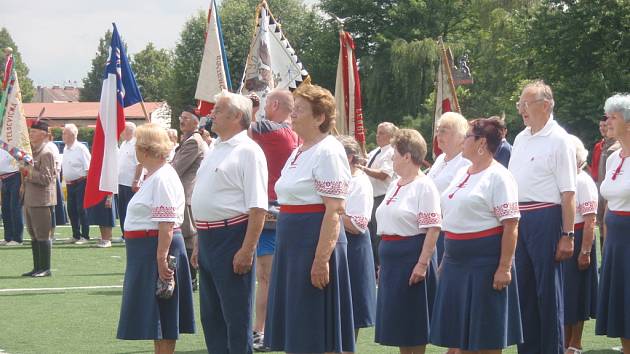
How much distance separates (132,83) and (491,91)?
139 feet

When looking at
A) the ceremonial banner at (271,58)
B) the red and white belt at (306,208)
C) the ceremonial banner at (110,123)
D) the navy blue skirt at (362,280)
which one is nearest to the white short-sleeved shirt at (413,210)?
the navy blue skirt at (362,280)

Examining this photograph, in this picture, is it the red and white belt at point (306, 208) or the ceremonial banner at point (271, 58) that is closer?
the red and white belt at point (306, 208)

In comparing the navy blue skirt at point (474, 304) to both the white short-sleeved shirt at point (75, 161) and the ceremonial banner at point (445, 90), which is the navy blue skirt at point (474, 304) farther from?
the white short-sleeved shirt at point (75, 161)

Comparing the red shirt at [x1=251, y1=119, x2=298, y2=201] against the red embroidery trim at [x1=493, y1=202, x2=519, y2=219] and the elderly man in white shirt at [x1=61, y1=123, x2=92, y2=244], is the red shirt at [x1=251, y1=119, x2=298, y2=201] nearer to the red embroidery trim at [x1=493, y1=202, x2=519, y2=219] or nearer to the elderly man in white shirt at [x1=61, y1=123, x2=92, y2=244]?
the red embroidery trim at [x1=493, y1=202, x2=519, y2=219]

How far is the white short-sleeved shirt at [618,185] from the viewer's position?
26.1ft

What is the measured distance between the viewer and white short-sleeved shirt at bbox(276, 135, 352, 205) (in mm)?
6488

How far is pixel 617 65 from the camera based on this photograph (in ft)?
132

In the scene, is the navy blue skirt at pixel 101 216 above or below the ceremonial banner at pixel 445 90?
below

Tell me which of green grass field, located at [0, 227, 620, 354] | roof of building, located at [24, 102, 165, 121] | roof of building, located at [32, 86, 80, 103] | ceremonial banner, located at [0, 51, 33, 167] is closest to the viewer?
green grass field, located at [0, 227, 620, 354]

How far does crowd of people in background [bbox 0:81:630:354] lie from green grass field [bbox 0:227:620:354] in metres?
0.96

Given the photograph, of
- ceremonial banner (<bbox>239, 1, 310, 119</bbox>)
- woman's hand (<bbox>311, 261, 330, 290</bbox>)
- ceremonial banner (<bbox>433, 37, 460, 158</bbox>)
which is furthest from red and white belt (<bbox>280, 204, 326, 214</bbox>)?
ceremonial banner (<bbox>433, 37, 460, 158</bbox>)

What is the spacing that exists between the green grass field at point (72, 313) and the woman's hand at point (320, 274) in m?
2.41

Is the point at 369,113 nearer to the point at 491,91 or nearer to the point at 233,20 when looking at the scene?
the point at 491,91

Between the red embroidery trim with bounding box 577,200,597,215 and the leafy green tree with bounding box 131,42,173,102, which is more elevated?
the leafy green tree with bounding box 131,42,173,102
